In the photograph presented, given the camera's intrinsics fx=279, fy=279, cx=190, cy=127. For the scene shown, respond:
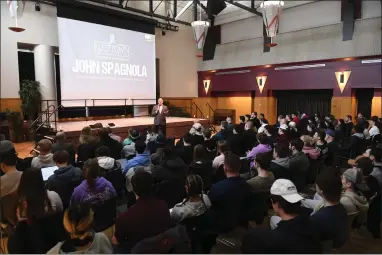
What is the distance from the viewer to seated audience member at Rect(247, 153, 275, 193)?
8.27 feet

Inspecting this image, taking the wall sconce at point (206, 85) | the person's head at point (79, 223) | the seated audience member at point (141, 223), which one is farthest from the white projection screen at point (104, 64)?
the person's head at point (79, 223)

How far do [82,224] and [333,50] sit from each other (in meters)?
11.0

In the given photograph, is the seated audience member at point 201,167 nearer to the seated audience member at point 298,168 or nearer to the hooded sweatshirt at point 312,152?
the seated audience member at point 298,168

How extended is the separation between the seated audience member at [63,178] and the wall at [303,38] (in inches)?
394

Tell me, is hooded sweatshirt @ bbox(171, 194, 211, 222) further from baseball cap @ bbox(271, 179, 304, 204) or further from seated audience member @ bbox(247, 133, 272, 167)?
seated audience member @ bbox(247, 133, 272, 167)

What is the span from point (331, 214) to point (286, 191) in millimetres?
348

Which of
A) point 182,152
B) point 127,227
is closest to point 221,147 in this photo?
point 182,152

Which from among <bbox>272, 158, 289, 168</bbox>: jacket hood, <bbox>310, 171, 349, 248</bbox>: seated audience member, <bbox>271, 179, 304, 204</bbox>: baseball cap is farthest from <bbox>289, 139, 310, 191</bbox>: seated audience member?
<bbox>271, 179, 304, 204</bbox>: baseball cap

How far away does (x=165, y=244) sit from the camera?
53.7 inches

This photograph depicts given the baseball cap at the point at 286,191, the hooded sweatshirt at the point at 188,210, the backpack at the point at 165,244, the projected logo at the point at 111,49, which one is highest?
the projected logo at the point at 111,49

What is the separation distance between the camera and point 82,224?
52.9 inches

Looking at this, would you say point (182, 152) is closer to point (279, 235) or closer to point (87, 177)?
point (87, 177)

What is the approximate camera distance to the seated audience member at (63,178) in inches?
97.0

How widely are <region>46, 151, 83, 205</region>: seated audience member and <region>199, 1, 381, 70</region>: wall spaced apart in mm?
10007
